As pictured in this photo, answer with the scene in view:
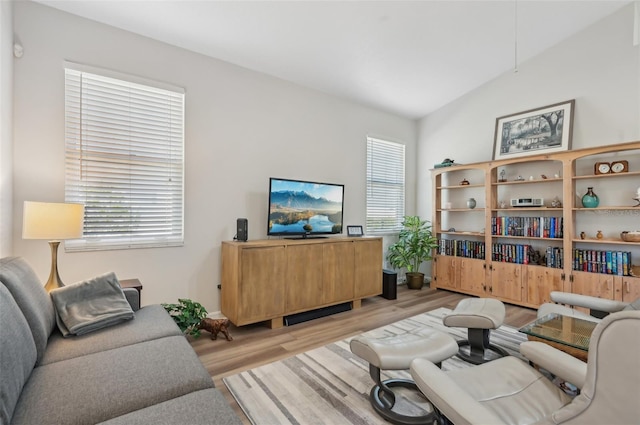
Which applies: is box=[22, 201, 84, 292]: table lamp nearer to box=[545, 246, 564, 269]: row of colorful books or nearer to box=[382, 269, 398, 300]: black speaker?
box=[382, 269, 398, 300]: black speaker

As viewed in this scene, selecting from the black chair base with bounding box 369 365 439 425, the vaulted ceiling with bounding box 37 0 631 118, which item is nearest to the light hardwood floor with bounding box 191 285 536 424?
the black chair base with bounding box 369 365 439 425

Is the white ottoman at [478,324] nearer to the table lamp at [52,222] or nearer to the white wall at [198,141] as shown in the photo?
the white wall at [198,141]

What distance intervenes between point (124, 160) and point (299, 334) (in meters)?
2.42

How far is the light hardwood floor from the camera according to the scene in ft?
7.98

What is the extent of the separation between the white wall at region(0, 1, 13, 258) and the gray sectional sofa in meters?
0.67

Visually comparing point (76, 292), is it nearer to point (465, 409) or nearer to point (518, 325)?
point (465, 409)

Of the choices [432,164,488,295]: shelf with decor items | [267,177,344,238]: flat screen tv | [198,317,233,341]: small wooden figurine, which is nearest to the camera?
[198,317,233,341]: small wooden figurine

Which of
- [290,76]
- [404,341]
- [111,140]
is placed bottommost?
[404,341]

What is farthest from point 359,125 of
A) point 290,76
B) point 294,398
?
point 294,398

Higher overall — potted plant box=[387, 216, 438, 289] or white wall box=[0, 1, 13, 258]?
white wall box=[0, 1, 13, 258]

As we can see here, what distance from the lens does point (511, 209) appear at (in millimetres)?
4094

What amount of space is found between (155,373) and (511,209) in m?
4.43

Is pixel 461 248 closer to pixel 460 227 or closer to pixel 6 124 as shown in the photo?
pixel 460 227

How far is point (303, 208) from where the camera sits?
3.71 meters
